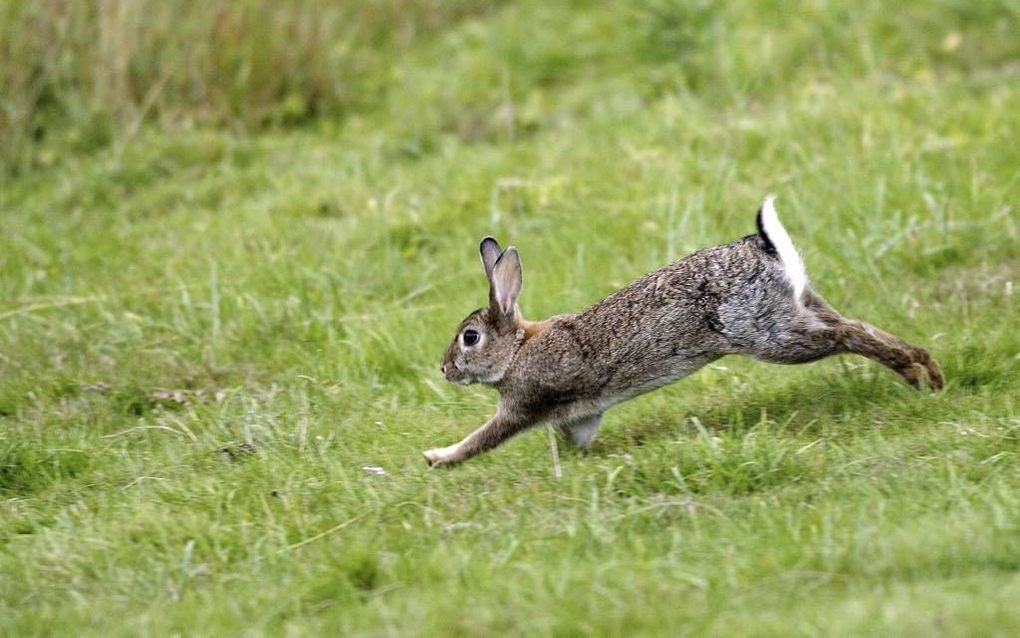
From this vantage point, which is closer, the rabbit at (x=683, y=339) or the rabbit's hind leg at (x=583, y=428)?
the rabbit at (x=683, y=339)

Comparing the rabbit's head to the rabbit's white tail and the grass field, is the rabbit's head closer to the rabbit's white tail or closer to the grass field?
the grass field

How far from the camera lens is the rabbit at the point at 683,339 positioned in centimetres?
520

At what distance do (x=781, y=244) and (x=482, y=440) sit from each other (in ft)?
4.29

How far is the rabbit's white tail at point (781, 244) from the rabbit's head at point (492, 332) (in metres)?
0.99

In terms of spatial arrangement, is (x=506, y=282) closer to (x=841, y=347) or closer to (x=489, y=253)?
(x=489, y=253)

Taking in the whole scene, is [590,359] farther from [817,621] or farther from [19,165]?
[19,165]

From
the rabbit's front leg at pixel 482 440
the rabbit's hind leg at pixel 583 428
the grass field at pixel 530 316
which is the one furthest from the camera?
the rabbit's hind leg at pixel 583 428

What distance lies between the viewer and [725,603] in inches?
150

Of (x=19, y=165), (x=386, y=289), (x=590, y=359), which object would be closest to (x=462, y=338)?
(x=590, y=359)

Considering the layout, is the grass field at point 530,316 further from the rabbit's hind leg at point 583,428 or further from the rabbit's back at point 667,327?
the rabbit's back at point 667,327

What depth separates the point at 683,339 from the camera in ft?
17.2

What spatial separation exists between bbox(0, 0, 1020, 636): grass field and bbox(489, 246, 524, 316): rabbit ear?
1.70ft

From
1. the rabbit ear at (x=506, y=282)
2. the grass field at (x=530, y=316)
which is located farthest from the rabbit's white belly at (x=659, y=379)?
the rabbit ear at (x=506, y=282)

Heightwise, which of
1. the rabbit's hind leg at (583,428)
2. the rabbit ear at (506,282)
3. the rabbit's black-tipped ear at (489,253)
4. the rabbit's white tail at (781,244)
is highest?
the rabbit's white tail at (781,244)
